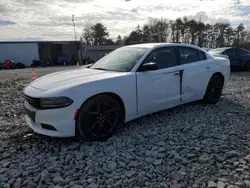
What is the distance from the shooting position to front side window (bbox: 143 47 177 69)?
3727 mm

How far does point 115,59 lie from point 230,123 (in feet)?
8.26

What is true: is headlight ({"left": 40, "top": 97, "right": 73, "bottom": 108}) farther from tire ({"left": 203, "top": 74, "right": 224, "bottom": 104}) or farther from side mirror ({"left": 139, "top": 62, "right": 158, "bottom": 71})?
tire ({"left": 203, "top": 74, "right": 224, "bottom": 104})

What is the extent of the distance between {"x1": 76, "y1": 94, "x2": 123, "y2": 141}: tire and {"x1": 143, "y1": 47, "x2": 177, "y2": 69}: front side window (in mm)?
1060

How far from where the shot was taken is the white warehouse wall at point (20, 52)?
3048 centimetres

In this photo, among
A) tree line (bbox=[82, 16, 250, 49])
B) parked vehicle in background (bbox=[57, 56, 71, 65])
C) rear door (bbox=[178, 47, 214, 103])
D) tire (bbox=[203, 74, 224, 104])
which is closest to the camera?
rear door (bbox=[178, 47, 214, 103])

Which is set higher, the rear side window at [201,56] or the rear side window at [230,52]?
the rear side window at [230,52]

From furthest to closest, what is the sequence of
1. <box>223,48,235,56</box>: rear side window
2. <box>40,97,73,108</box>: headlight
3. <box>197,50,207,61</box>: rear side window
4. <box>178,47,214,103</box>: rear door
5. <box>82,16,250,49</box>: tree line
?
1. <box>82,16,250,49</box>: tree line
2. <box>223,48,235,56</box>: rear side window
3. <box>197,50,207,61</box>: rear side window
4. <box>178,47,214,103</box>: rear door
5. <box>40,97,73,108</box>: headlight

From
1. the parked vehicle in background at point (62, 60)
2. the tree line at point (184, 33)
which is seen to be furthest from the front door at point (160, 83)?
the tree line at point (184, 33)

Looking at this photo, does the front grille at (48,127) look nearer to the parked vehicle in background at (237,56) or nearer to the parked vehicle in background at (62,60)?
the parked vehicle in background at (237,56)

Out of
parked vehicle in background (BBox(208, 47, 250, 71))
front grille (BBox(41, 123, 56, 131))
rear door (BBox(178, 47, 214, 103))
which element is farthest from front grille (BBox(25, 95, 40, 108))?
parked vehicle in background (BBox(208, 47, 250, 71))

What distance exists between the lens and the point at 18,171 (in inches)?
95.2

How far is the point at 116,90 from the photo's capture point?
3105mm

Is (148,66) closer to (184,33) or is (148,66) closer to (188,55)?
Result: (188,55)

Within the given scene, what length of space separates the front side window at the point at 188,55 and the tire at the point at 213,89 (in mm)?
722
